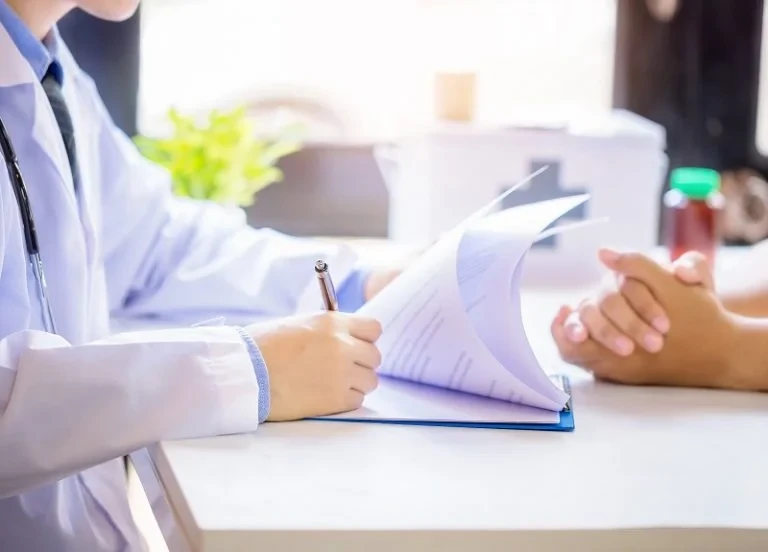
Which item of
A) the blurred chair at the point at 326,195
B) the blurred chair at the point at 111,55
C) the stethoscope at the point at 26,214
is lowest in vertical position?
the blurred chair at the point at 326,195

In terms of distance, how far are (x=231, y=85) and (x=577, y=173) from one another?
655mm

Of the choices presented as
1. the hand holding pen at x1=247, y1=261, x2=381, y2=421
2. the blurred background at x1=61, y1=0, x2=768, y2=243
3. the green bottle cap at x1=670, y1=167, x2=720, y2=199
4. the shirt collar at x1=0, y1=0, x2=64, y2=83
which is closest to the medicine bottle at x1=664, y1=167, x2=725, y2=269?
the green bottle cap at x1=670, y1=167, x2=720, y2=199

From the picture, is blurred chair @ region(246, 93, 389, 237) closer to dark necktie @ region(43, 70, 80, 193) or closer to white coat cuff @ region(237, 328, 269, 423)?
dark necktie @ region(43, 70, 80, 193)

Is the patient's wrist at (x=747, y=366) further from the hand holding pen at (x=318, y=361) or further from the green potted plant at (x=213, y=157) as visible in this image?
the green potted plant at (x=213, y=157)

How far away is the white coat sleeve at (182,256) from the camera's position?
1214mm

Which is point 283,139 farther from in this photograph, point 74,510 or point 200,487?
point 200,487

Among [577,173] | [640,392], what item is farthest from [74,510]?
[577,173]

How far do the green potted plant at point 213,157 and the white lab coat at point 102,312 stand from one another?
0.29 metres

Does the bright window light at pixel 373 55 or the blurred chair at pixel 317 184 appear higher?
the bright window light at pixel 373 55

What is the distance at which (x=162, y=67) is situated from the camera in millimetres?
1862

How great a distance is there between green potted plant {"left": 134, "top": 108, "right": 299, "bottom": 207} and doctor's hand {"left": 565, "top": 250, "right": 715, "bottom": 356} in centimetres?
75

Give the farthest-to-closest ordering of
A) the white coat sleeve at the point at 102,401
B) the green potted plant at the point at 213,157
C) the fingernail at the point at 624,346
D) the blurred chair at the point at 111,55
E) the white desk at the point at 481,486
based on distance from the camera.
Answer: the blurred chair at the point at 111,55
the green potted plant at the point at 213,157
the fingernail at the point at 624,346
the white coat sleeve at the point at 102,401
the white desk at the point at 481,486

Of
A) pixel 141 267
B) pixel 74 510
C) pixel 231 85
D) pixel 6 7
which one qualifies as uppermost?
pixel 6 7

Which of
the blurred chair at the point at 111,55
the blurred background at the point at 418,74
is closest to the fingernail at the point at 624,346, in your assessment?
the blurred background at the point at 418,74
